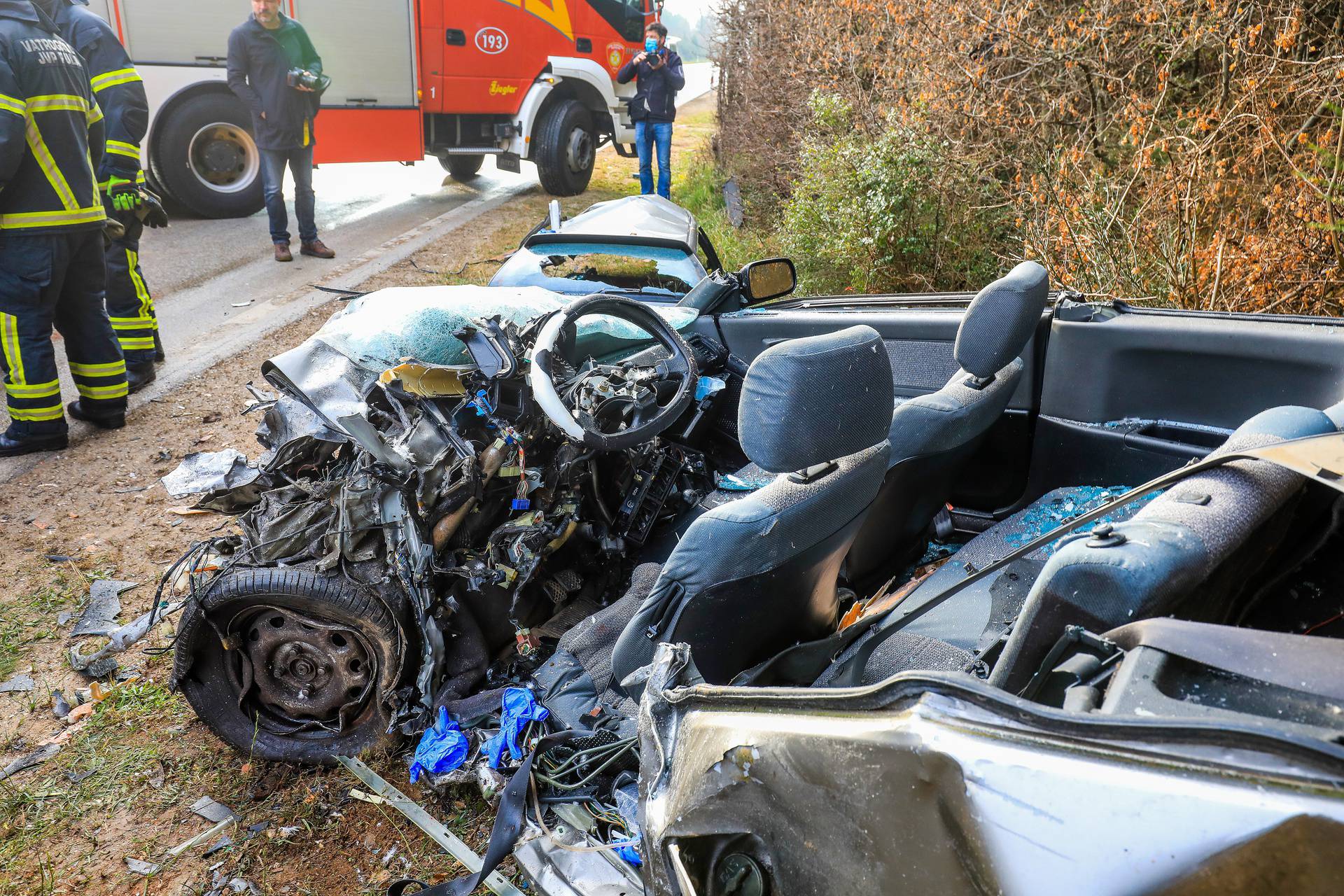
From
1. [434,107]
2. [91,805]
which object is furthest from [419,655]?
[434,107]

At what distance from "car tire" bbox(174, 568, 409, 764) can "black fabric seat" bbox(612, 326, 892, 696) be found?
3.12 ft

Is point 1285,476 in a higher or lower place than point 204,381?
higher

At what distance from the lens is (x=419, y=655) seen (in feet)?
8.91

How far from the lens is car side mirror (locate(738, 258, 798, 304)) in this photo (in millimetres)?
3906

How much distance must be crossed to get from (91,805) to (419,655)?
3.41 feet

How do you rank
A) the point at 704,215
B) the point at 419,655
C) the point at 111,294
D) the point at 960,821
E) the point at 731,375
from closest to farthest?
the point at 960,821, the point at 419,655, the point at 731,375, the point at 111,294, the point at 704,215

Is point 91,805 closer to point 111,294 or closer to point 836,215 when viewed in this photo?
point 111,294

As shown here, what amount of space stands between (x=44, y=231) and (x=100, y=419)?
104cm

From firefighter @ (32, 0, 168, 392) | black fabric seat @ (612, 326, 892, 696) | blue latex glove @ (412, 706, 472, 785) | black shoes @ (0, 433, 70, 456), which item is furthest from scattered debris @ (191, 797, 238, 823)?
firefighter @ (32, 0, 168, 392)

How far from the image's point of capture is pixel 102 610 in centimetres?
349

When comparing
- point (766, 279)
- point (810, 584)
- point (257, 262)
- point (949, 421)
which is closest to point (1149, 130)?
point (766, 279)

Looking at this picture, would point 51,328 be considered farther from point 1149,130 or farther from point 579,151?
point 579,151

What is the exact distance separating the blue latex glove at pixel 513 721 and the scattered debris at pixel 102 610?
5.82 ft

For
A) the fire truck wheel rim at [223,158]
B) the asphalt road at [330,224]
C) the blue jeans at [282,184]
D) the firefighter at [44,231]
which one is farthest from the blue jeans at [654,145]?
the firefighter at [44,231]
